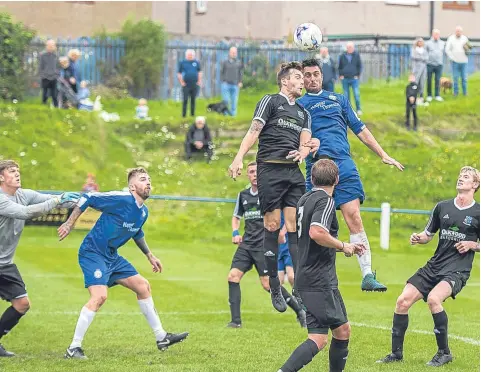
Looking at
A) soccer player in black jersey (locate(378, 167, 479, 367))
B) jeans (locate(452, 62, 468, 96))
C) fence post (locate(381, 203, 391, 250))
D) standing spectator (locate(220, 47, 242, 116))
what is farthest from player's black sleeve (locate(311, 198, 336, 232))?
jeans (locate(452, 62, 468, 96))

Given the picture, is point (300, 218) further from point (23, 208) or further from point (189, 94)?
point (189, 94)

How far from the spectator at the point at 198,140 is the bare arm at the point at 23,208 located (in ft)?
55.7

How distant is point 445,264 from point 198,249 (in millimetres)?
12112

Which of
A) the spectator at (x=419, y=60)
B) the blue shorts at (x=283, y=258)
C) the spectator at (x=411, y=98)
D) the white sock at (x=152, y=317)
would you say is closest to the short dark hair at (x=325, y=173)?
the white sock at (x=152, y=317)

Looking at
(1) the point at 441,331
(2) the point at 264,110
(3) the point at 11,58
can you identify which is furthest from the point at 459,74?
(2) the point at 264,110

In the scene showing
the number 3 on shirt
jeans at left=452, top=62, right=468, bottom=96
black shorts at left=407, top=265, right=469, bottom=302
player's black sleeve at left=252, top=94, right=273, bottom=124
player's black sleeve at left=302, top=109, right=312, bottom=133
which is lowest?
black shorts at left=407, top=265, right=469, bottom=302

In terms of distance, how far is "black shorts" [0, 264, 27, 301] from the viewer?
13023 mm

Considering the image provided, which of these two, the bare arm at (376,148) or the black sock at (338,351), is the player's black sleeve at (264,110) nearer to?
the bare arm at (376,148)

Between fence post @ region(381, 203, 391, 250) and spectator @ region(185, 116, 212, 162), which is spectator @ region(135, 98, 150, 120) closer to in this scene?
spectator @ region(185, 116, 212, 162)

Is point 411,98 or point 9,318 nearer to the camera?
point 9,318

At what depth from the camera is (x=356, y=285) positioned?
20922mm

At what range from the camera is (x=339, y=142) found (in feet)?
41.1

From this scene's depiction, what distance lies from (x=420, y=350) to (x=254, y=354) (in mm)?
2128

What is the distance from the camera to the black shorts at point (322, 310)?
35.4ft
